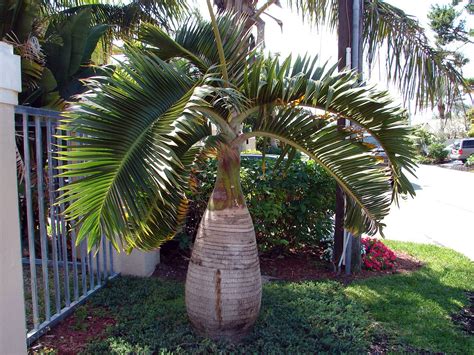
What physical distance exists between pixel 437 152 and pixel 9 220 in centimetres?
3670

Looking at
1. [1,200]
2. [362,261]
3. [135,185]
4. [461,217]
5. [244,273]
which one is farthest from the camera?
[461,217]

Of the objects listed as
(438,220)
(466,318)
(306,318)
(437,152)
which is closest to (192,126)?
(306,318)

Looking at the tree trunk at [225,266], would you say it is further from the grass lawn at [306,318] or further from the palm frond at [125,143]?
the palm frond at [125,143]

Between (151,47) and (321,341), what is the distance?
2882 millimetres

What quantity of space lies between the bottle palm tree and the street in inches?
90.6

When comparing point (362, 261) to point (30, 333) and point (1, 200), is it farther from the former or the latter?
point (1, 200)

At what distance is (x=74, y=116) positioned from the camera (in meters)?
2.56

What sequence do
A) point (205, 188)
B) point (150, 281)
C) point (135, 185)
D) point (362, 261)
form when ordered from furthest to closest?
1. point (362, 261)
2. point (205, 188)
3. point (150, 281)
4. point (135, 185)

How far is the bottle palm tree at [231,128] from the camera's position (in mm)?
2895

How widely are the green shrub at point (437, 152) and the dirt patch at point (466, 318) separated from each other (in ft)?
109

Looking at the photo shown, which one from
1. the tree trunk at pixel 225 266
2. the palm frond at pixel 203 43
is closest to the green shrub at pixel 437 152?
the palm frond at pixel 203 43

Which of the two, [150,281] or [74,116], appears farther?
[150,281]

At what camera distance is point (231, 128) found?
3465 millimetres

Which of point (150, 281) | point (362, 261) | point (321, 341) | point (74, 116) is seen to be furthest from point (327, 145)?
point (362, 261)
